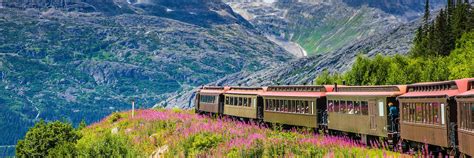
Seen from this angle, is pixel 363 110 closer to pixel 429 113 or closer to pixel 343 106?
pixel 343 106

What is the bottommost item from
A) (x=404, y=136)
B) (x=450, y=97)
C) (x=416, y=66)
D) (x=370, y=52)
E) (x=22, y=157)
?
(x=22, y=157)

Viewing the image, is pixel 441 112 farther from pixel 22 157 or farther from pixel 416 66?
pixel 416 66

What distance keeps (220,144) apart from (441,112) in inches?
325

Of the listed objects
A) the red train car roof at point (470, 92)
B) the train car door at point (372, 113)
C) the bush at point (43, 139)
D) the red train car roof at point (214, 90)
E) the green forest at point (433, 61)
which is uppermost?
the green forest at point (433, 61)

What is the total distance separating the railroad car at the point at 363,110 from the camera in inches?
899

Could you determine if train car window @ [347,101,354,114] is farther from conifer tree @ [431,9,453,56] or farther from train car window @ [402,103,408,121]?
conifer tree @ [431,9,453,56]

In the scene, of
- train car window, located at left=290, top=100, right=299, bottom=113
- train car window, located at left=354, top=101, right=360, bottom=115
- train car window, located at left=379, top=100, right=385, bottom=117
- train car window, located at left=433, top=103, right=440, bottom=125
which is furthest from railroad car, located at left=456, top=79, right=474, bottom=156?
train car window, located at left=290, top=100, right=299, bottom=113

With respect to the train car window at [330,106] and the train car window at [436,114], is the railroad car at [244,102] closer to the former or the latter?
the train car window at [330,106]

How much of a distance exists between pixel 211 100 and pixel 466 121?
38126 mm

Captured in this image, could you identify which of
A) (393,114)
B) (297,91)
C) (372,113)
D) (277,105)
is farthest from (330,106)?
(277,105)

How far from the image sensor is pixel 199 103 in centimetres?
5725

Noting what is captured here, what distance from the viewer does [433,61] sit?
87.2 metres

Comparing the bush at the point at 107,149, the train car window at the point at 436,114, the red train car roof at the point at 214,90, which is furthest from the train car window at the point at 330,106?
the red train car roof at the point at 214,90

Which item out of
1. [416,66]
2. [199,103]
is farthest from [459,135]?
[416,66]
